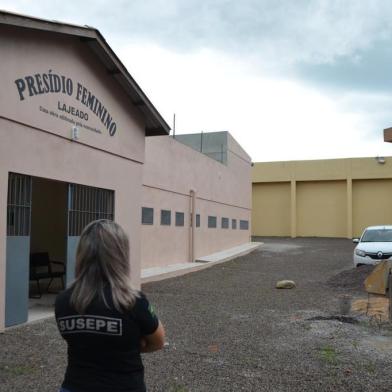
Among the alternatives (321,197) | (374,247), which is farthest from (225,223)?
(321,197)

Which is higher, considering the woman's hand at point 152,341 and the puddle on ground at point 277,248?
the woman's hand at point 152,341

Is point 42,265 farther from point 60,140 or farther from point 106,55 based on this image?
point 106,55

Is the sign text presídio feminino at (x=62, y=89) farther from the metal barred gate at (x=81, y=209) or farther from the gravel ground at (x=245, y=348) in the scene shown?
the gravel ground at (x=245, y=348)

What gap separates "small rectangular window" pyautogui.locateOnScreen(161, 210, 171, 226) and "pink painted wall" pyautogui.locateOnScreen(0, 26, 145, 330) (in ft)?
20.5

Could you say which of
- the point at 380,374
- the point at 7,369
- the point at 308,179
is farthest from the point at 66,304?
the point at 308,179

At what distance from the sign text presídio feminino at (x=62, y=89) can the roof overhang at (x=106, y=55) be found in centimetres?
71

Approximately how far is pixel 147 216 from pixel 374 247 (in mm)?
6916

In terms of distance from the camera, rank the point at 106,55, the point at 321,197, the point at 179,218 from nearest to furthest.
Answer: the point at 106,55 → the point at 179,218 → the point at 321,197

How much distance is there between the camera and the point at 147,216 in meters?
16.7

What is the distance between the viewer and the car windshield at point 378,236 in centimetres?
1642

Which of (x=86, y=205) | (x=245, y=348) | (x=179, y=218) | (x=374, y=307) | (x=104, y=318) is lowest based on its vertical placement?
(x=245, y=348)

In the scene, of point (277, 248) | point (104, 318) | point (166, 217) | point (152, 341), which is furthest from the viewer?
point (277, 248)

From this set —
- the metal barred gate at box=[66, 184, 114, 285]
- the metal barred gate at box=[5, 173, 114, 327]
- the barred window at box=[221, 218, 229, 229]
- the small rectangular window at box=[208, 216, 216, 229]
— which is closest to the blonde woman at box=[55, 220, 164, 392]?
the metal barred gate at box=[5, 173, 114, 327]

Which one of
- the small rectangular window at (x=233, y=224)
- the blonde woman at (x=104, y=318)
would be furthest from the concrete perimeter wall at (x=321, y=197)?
the blonde woman at (x=104, y=318)
